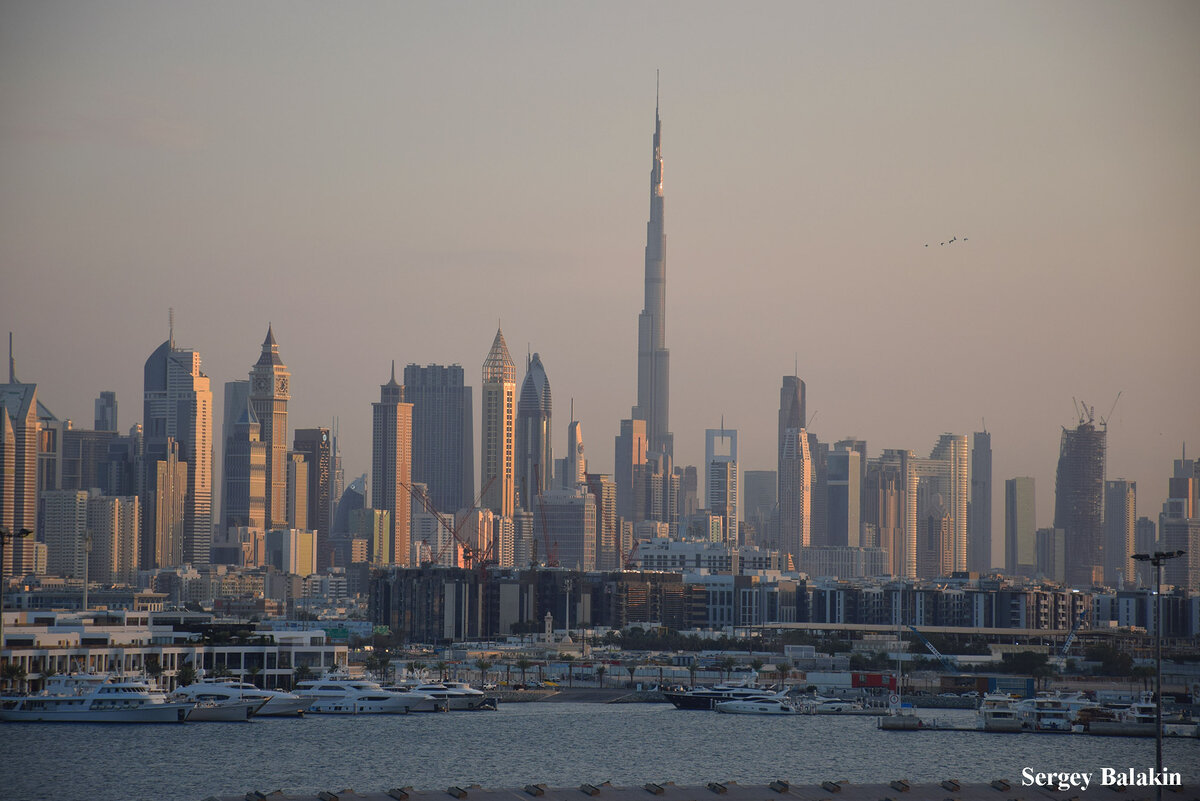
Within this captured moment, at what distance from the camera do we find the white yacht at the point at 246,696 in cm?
9012

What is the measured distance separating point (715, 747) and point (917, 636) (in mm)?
84904

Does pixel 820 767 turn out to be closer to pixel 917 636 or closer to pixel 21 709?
pixel 21 709

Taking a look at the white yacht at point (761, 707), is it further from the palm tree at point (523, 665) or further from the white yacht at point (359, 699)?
the palm tree at point (523, 665)

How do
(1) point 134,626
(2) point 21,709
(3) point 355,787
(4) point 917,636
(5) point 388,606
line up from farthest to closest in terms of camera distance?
1. (5) point 388,606
2. (4) point 917,636
3. (1) point 134,626
4. (2) point 21,709
5. (3) point 355,787

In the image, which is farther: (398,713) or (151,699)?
(398,713)

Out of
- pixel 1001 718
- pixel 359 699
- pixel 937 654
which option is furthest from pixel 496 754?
pixel 937 654

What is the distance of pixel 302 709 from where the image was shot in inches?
3728

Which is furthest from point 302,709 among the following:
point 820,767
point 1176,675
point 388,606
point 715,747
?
point 388,606

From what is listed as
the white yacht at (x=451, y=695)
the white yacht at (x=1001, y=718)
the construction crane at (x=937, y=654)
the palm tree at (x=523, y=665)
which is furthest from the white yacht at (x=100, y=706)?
the construction crane at (x=937, y=654)

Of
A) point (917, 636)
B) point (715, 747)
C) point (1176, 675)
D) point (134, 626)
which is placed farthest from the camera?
point (917, 636)

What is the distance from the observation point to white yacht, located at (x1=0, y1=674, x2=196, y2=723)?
3327 inches

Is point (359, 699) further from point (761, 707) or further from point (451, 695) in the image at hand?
point (761, 707)

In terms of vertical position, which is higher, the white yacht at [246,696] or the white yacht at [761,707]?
the white yacht at [246,696]

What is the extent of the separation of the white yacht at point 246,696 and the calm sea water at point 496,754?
1460 millimetres
